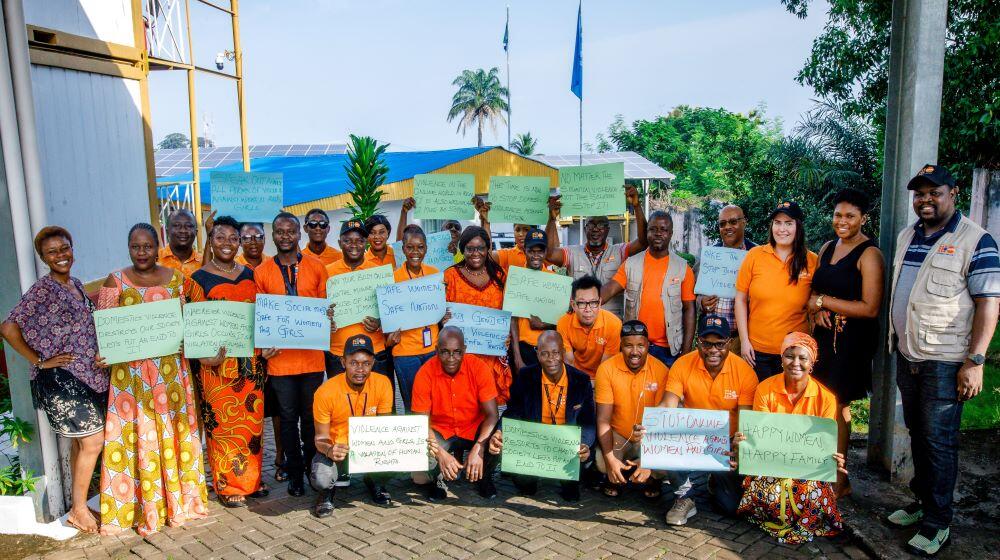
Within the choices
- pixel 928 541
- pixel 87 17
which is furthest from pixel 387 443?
pixel 87 17

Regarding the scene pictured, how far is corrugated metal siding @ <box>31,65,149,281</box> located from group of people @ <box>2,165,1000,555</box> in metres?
2.02

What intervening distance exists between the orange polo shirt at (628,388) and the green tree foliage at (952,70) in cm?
815

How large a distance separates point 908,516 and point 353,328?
165 inches

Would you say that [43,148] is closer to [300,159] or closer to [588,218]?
[588,218]

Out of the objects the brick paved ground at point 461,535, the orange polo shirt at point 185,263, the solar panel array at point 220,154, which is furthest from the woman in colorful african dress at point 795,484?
the solar panel array at point 220,154

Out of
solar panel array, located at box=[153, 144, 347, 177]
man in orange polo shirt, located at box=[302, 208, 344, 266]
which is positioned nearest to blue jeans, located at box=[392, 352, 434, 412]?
man in orange polo shirt, located at box=[302, 208, 344, 266]

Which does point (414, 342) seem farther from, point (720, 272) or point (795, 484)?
point (795, 484)

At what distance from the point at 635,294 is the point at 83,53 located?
20.4 ft

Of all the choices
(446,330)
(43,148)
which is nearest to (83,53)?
(43,148)

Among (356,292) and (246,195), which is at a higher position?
(246,195)

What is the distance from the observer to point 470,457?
16.4 ft

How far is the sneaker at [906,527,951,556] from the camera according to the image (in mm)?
4273

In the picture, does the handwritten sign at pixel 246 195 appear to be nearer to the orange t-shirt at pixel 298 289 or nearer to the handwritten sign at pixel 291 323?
the orange t-shirt at pixel 298 289

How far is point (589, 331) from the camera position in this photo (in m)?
5.56
